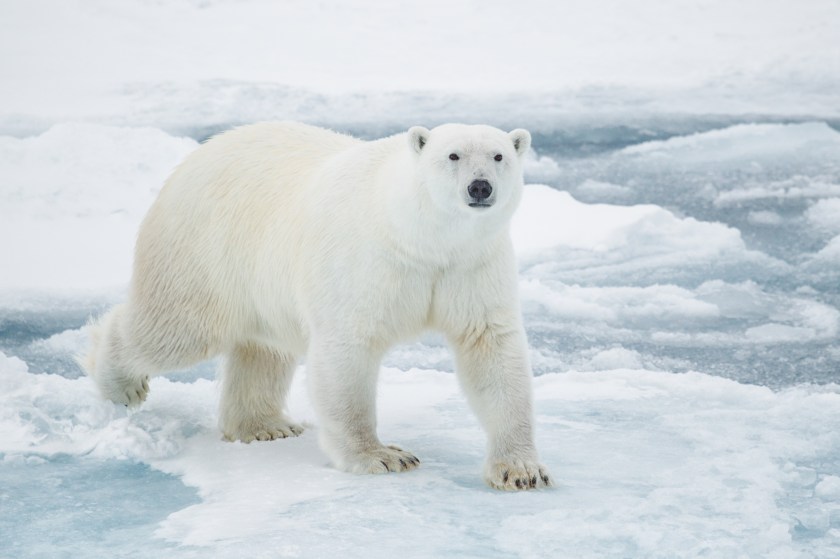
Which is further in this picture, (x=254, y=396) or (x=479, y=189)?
(x=254, y=396)

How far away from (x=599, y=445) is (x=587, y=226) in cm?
382

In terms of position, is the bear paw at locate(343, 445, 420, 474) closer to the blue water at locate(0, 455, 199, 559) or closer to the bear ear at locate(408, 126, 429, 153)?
the blue water at locate(0, 455, 199, 559)

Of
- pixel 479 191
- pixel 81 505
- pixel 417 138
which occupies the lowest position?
pixel 81 505

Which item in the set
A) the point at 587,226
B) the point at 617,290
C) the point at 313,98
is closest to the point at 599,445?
the point at 617,290

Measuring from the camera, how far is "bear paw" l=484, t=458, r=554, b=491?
4617 millimetres

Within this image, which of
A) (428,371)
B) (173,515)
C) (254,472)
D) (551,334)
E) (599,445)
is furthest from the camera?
(551,334)

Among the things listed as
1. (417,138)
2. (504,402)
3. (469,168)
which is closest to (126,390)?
(504,402)

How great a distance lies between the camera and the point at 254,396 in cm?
560

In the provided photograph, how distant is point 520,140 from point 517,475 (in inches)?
48.8

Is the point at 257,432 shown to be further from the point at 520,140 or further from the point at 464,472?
the point at 520,140

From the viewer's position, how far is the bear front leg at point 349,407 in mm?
4691

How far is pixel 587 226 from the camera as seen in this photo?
29.6 ft

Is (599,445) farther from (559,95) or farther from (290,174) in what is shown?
(559,95)

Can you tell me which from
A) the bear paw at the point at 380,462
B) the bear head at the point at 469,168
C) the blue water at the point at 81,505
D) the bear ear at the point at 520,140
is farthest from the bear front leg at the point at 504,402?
the blue water at the point at 81,505
